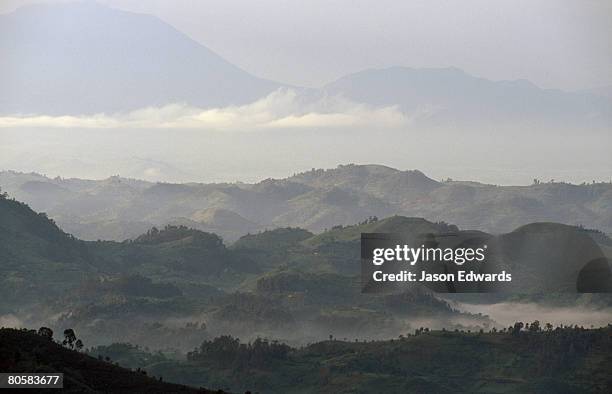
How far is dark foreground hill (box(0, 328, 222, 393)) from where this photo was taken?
374 feet

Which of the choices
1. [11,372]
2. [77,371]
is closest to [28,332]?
[77,371]

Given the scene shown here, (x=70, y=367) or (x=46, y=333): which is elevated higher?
(x=46, y=333)

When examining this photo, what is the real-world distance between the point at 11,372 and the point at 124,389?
14.1 m

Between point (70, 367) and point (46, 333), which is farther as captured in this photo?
point (46, 333)

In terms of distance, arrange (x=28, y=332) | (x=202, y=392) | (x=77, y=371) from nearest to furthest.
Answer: (x=202, y=392) → (x=77, y=371) → (x=28, y=332)

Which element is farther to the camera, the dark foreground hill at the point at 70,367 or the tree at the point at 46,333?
the tree at the point at 46,333

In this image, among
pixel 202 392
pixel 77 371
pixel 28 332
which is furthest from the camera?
pixel 28 332

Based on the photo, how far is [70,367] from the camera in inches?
4934

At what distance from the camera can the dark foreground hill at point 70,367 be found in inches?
4493

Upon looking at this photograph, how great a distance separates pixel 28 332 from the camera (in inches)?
5236

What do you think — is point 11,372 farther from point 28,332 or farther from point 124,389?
point 28,332

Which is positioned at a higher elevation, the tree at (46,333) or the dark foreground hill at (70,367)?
the tree at (46,333)

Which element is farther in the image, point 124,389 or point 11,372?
point 124,389

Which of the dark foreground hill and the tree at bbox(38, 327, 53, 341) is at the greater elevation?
the tree at bbox(38, 327, 53, 341)
